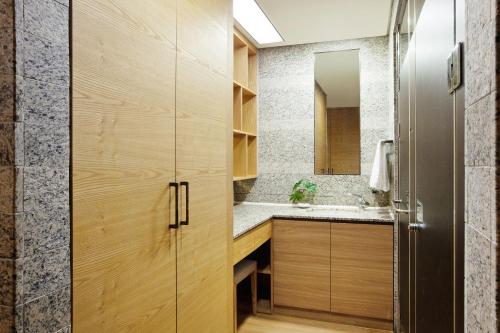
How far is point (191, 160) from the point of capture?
1496 mm

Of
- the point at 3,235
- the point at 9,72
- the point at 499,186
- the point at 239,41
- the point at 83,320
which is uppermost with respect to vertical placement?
the point at 239,41

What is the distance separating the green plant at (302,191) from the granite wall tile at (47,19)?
2.78m

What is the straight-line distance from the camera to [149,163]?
1.22 metres

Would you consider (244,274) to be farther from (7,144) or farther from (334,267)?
(7,144)

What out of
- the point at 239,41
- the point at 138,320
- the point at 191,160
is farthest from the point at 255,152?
the point at 138,320

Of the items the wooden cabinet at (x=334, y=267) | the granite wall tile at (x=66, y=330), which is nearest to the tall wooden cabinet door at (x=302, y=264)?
the wooden cabinet at (x=334, y=267)

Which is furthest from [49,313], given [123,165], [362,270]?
[362,270]

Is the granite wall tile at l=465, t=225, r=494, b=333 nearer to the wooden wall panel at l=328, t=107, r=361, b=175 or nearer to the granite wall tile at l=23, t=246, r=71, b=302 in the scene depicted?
the granite wall tile at l=23, t=246, r=71, b=302

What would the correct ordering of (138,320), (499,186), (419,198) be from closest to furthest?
(499,186), (138,320), (419,198)

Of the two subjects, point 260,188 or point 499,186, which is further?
point 260,188

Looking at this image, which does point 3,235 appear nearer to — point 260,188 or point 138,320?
point 138,320

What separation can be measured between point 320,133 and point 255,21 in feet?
4.15

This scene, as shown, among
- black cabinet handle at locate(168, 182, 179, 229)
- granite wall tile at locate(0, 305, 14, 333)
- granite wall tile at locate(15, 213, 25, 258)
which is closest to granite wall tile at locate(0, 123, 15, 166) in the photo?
granite wall tile at locate(15, 213, 25, 258)

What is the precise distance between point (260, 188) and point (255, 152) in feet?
1.28
